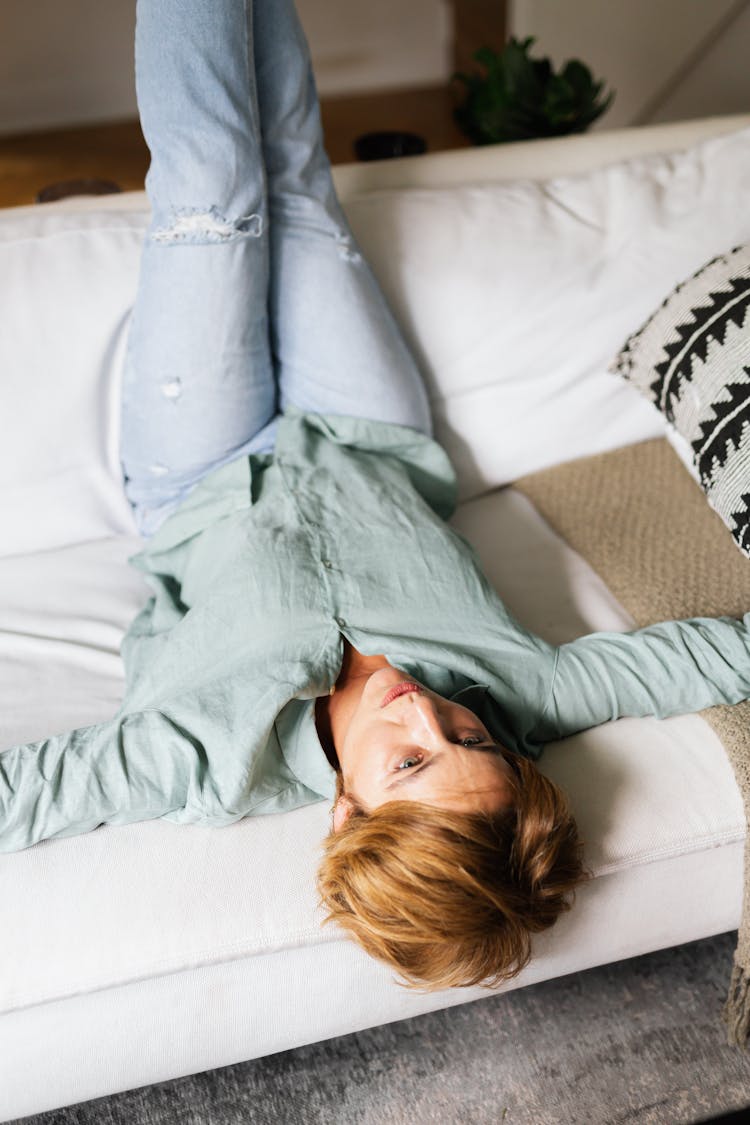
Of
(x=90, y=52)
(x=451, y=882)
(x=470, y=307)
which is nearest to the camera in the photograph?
(x=451, y=882)

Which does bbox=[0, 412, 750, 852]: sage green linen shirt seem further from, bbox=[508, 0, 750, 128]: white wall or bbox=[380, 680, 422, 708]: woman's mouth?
bbox=[508, 0, 750, 128]: white wall

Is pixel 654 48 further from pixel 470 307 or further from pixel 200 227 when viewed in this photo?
pixel 200 227

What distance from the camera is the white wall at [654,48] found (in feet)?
10.1

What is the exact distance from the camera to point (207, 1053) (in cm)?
111

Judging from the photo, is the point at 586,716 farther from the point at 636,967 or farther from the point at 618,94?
the point at 618,94

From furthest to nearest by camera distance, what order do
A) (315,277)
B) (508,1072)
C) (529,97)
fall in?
(529,97), (315,277), (508,1072)

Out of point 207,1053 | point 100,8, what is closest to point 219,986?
point 207,1053

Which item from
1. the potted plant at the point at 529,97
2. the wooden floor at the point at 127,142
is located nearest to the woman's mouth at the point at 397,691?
the potted plant at the point at 529,97

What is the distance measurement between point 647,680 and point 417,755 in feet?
1.14

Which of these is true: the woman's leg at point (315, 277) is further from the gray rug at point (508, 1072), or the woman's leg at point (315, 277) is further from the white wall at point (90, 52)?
the white wall at point (90, 52)

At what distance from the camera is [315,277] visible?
59.3 inches

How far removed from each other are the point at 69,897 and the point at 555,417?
3.59 ft

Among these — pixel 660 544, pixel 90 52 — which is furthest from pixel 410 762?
pixel 90 52

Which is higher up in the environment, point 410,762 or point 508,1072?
point 410,762
